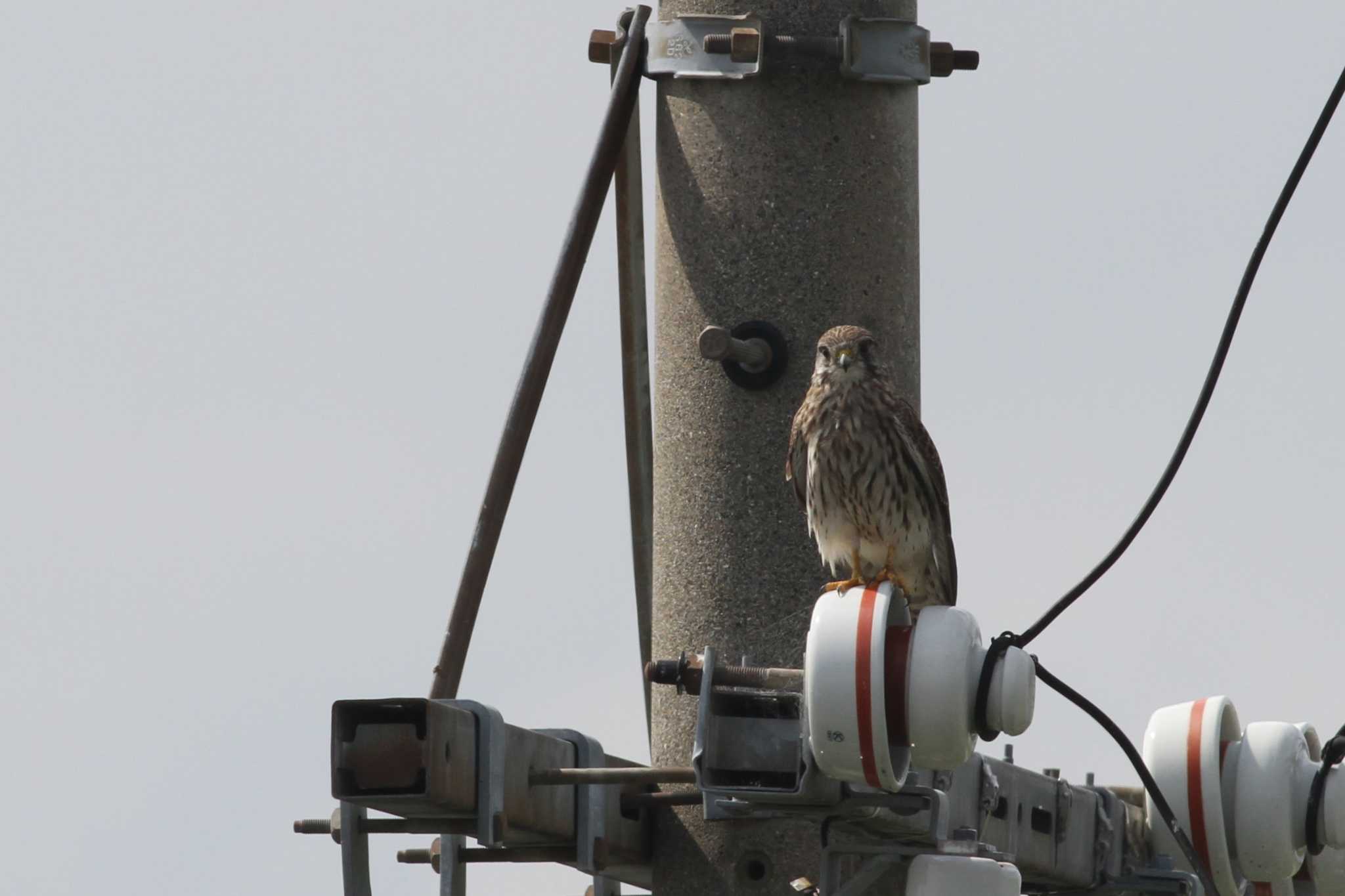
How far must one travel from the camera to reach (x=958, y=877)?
7.60 meters

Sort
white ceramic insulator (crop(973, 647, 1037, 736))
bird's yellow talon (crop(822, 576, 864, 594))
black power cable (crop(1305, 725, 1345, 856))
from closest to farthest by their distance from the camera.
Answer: white ceramic insulator (crop(973, 647, 1037, 736)), bird's yellow talon (crop(822, 576, 864, 594)), black power cable (crop(1305, 725, 1345, 856))

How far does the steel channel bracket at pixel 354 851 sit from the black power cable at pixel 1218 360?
6.52 feet

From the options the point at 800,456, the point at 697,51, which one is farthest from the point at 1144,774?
the point at 697,51

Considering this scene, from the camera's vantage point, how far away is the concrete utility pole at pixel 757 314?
30.8 feet

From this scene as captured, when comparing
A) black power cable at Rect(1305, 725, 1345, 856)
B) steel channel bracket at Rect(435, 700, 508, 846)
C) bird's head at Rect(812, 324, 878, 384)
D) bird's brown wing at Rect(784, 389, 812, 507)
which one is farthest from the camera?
bird's brown wing at Rect(784, 389, 812, 507)

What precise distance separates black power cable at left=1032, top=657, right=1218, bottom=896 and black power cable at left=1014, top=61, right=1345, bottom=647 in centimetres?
23

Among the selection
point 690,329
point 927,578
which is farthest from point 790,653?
point 690,329

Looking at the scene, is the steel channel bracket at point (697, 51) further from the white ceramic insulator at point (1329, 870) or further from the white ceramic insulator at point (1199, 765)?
the white ceramic insulator at point (1329, 870)

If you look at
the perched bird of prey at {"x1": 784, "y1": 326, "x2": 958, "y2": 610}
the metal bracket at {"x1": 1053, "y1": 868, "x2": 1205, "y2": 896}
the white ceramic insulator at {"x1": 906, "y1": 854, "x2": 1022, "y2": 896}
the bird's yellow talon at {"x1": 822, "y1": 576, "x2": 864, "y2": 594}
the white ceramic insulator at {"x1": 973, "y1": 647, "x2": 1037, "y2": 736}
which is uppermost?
the perched bird of prey at {"x1": 784, "y1": 326, "x2": 958, "y2": 610}

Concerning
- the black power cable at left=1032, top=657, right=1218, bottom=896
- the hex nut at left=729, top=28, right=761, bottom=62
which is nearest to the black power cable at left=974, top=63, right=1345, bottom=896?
the black power cable at left=1032, top=657, right=1218, bottom=896

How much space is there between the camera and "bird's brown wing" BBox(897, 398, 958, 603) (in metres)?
9.32

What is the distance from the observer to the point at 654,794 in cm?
918

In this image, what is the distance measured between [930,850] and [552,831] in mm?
1149

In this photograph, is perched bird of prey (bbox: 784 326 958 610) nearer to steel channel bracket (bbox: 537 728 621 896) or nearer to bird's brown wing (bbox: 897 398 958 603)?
bird's brown wing (bbox: 897 398 958 603)
